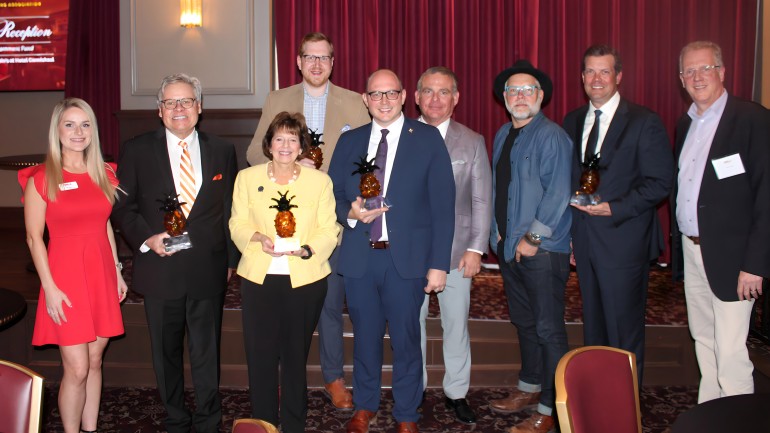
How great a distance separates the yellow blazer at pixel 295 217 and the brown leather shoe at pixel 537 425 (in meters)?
1.32

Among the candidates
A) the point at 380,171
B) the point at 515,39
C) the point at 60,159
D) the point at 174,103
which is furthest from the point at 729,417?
the point at 515,39

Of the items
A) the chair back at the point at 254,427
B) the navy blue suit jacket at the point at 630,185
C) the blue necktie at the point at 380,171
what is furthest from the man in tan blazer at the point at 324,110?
the chair back at the point at 254,427

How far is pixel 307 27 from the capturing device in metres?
6.16

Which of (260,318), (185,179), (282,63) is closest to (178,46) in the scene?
(282,63)

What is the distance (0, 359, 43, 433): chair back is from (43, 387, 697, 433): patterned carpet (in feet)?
5.48

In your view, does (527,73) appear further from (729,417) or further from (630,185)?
(729,417)

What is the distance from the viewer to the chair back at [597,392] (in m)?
1.78

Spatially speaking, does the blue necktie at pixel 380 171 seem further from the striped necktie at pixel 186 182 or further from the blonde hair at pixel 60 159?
the blonde hair at pixel 60 159

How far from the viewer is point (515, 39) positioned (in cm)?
597

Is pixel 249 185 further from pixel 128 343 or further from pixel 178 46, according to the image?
pixel 178 46

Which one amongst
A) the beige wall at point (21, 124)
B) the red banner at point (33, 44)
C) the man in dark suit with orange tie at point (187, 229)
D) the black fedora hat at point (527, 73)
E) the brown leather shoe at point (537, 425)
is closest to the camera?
the man in dark suit with orange tie at point (187, 229)

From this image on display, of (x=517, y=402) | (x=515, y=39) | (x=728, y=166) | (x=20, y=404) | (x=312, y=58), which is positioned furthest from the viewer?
(x=515, y=39)

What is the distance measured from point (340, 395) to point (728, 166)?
2.29m

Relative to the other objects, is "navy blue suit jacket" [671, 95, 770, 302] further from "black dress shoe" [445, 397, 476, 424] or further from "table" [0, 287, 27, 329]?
"table" [0, 287, 27, 329]
